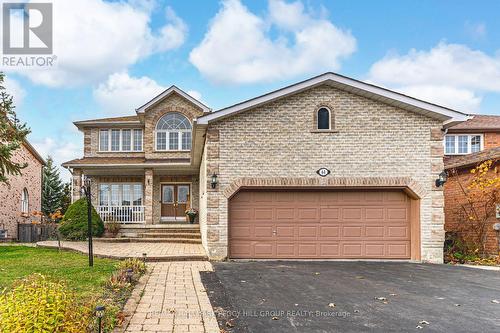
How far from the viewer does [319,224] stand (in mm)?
13078

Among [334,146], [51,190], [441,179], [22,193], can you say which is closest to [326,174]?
Answer: [334,146]

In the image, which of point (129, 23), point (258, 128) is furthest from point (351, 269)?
point (129, 23)

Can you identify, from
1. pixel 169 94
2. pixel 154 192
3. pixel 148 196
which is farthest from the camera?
pixel 154 192

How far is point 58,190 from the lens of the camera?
1491 inches

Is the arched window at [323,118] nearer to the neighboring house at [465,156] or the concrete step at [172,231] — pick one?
the neighboring house at [465,156]

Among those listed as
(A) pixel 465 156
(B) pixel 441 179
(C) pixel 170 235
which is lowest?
(C) pixel 170 235

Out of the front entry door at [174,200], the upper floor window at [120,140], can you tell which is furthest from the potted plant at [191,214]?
the upper floor window at [120,140]

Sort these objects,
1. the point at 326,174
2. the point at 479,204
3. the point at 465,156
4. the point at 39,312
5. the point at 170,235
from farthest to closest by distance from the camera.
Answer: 1. the point at 170,235
2. the point at 465,156
3. the point at 479,204
4. the point at 326,174
5. the point at 39,312

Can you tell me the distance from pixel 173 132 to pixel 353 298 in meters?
16.9

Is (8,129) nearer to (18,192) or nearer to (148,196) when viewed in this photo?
(148,196)

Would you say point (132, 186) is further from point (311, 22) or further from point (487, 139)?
point (487, 139)

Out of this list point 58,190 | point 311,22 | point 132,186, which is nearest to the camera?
point 311,22

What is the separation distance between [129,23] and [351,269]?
9.62m

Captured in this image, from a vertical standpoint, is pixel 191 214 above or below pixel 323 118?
below
